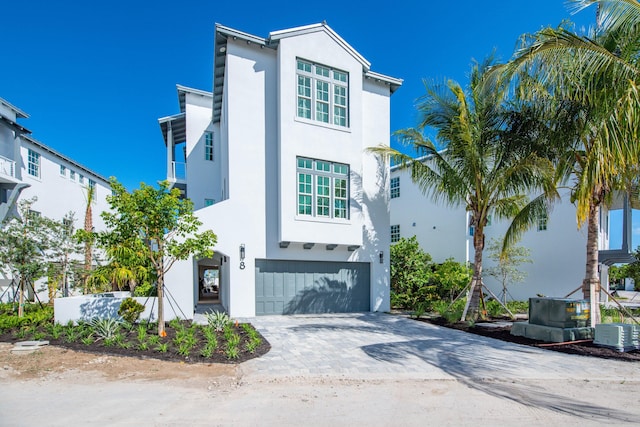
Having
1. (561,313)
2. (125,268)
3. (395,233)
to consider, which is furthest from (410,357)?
(395,233)

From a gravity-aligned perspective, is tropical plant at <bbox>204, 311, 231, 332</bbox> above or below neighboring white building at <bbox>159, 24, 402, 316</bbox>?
below

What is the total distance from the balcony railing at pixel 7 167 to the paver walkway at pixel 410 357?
1459cm

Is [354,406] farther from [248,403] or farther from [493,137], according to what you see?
[493,137]

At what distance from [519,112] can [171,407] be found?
11.1 metres

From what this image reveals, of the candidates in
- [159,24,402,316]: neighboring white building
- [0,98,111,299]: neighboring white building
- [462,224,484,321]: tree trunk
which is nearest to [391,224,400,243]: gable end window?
[159,24,402,316]: neighboring white building

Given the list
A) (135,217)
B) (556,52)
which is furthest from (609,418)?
(135,217)

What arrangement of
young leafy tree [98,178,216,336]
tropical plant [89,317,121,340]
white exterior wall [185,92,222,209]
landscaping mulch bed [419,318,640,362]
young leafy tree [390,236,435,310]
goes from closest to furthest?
landscaping mulch bed [419,318,640,362] → tropical plant [89,317,121,340] → young leafy tree [98,178,216,336] → young leafy tree [390,236,435,310] → white exterior wall [185,92,222,209]

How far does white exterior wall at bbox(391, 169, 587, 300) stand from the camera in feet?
54.3

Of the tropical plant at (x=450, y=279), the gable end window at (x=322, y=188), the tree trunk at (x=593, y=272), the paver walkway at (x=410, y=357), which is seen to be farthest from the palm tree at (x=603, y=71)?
the tropical plant at (x=450, y=279)

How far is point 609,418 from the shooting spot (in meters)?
4.46

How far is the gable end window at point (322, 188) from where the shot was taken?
12.9 meters

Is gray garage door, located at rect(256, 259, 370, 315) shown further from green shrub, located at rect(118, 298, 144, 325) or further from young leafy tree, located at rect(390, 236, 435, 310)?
green shrub, located at rect(118, 298, 144, 325)

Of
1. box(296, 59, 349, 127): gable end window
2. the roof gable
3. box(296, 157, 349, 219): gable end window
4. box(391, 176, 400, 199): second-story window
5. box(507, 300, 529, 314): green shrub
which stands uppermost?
the roof gable

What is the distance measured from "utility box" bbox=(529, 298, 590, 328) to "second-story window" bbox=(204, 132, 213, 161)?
15345mm
